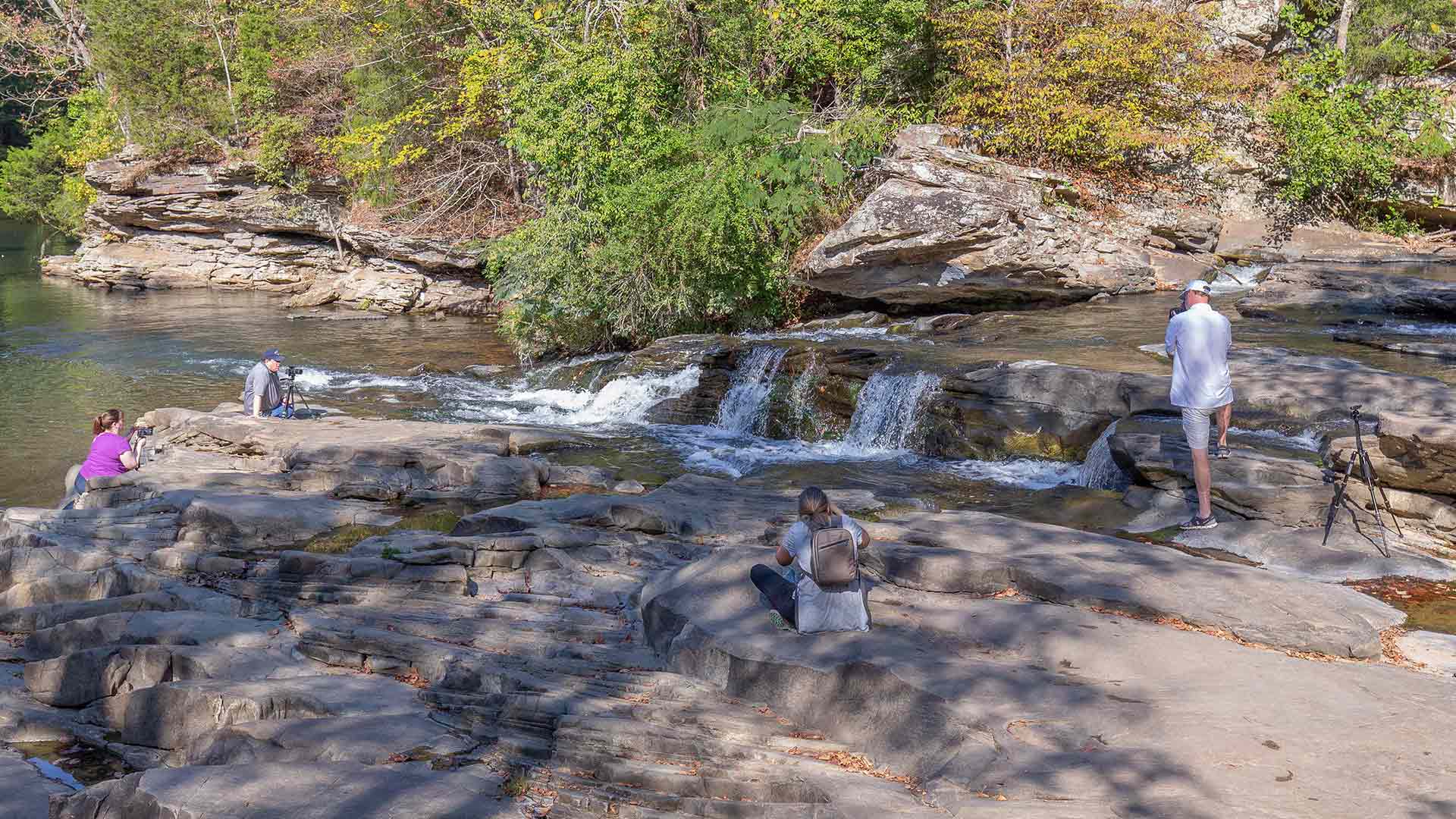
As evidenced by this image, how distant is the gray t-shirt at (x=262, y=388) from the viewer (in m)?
14.6

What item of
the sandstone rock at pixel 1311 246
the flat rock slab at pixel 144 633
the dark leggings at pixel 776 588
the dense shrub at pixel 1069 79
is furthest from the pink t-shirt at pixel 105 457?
the sandstone rock at pixel 1311 246

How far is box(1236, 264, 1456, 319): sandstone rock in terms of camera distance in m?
16.6

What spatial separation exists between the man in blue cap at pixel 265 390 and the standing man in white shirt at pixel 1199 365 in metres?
11.5

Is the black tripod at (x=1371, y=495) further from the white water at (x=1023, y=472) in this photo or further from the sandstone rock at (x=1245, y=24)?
the sandstone rock at (x=1245, y=24)

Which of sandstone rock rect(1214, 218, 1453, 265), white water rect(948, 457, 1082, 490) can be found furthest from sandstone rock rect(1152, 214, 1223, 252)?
white water rect(948, 457, 1082, 490)

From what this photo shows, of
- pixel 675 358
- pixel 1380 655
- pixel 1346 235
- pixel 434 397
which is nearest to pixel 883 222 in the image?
pixel 675 358

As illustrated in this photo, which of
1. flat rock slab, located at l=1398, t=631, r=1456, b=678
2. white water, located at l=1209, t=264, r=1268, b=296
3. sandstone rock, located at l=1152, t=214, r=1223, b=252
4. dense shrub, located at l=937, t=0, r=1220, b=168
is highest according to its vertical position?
dense shrub, located at l=937, t=0, r=1220, b=168

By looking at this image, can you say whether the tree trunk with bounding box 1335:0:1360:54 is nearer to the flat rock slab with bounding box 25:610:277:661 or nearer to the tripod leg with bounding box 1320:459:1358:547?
the tripod leg with bounding box 1320:459:1358:547

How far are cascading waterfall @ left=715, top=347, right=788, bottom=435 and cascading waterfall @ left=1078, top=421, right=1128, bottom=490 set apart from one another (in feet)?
17.6

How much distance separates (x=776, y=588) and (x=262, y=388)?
34.4 ft

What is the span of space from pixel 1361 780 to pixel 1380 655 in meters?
2.27

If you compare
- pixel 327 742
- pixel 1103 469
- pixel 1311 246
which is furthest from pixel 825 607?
pixel 1311 246

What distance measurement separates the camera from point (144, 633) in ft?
23.2

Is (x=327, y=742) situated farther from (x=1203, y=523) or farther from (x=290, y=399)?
(x=290, y=399)
